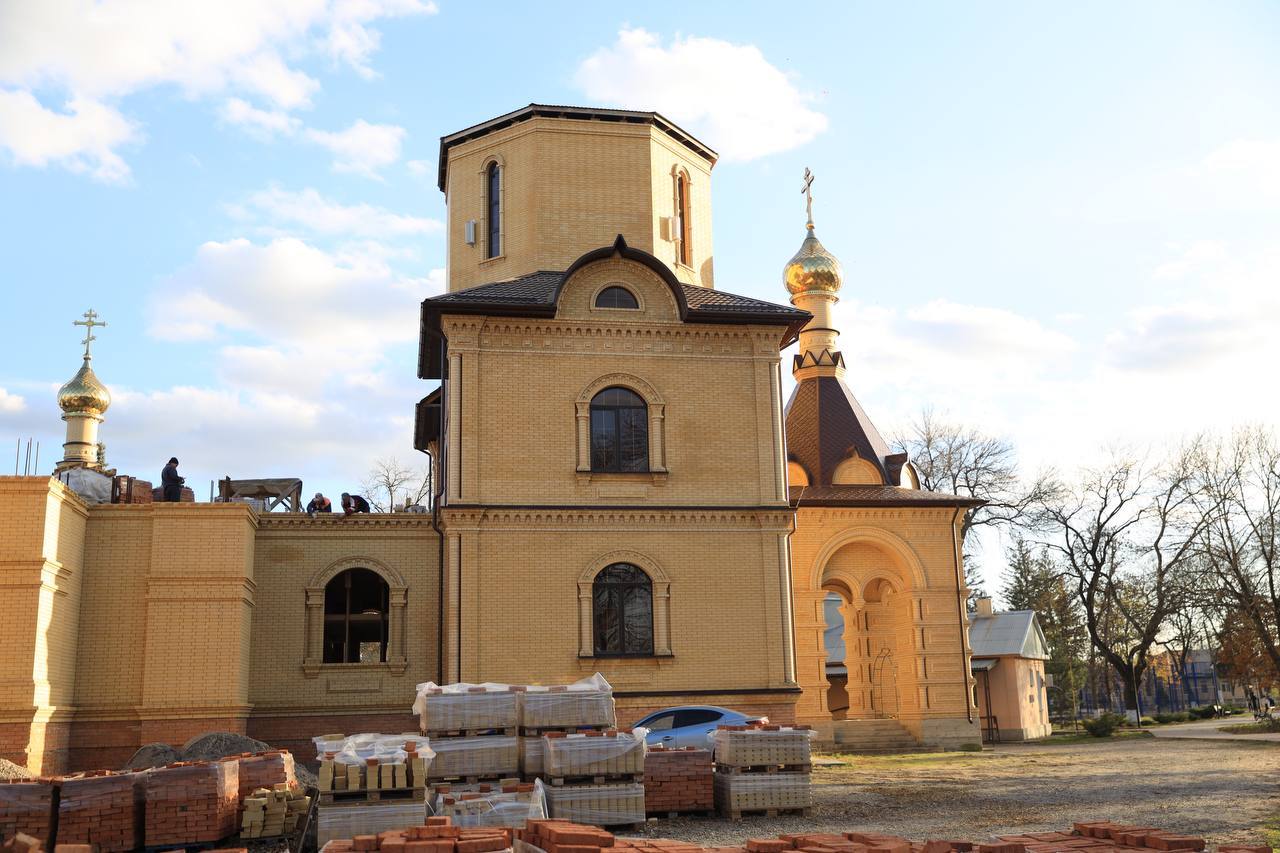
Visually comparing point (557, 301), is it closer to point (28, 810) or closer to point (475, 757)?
point (475, 757)

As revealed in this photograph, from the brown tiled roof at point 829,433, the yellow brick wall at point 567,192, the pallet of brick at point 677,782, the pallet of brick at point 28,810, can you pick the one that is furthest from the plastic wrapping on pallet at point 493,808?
the brown tiled roof at point 829,433

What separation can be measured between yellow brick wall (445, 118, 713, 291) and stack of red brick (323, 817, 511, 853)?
48.0 ft

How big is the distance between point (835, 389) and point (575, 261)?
1047cm

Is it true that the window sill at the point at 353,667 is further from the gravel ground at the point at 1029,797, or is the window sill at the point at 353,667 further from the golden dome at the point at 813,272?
the golden dome at the point at 813,272

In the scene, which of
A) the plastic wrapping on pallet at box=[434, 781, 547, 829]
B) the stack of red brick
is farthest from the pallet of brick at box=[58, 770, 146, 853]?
the stack of red brick

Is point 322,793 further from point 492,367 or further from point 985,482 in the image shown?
point 985,482

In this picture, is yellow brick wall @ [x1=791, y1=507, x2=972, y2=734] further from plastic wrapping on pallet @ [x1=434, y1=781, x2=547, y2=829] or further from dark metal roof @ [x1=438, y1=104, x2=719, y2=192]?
plastic wrapping on pallet @ [x1=434, y1=781, x2=547, y2=829]

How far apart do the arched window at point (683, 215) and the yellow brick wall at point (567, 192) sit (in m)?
0.36

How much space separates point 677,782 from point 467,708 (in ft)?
8.33

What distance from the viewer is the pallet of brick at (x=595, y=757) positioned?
41.6 ft

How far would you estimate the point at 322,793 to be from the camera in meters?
11.2

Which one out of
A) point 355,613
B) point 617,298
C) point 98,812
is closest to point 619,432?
point 617,298

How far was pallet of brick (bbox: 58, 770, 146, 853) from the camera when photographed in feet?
36.0

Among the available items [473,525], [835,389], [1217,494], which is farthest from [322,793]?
[1217,494]
